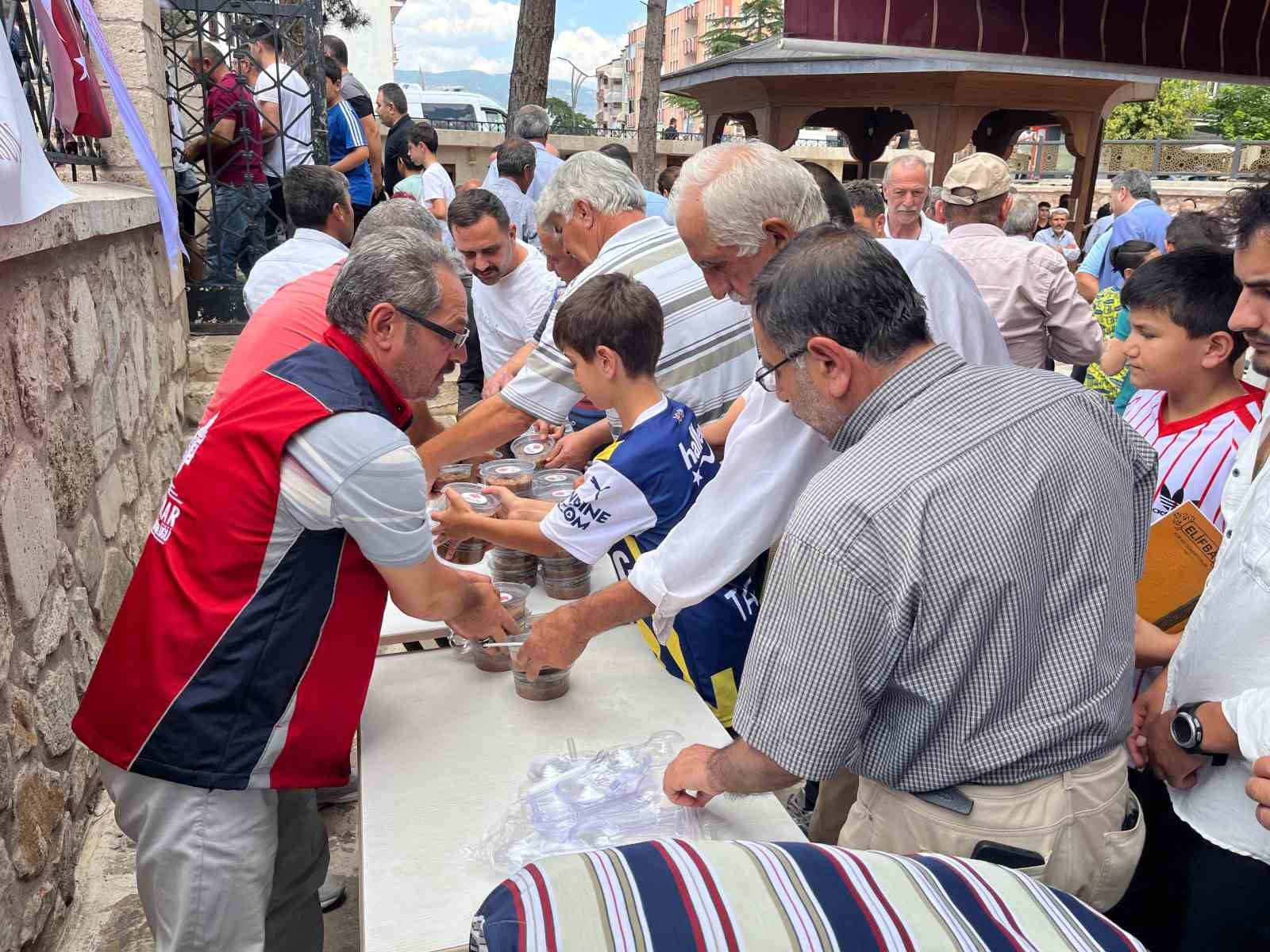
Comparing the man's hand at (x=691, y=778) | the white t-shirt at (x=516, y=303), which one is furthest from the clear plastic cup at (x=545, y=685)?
the white t-shirt at (x=516, y=303)

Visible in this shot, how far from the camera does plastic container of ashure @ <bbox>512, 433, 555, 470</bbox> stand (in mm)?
3320

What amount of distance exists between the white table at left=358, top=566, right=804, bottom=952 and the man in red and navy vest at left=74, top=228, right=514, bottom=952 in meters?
0.19

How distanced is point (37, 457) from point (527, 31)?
8162 millimetres

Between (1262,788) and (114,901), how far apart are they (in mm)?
2871

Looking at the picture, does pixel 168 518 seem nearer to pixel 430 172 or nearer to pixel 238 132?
pixel 238 132

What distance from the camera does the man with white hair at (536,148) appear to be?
6.65m

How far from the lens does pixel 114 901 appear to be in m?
2.73

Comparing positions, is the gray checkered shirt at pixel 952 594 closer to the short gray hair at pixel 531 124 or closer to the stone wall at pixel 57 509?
the stone wall at pixel 57 509

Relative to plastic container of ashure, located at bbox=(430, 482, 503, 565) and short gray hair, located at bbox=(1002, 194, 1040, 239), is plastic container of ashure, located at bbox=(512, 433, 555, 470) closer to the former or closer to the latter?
plastic container of ashure, located at bbox=(430, 482, 503, 565)

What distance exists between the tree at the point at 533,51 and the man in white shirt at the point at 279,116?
3.15 metres

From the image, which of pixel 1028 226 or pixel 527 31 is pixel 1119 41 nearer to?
pixel 1028 226

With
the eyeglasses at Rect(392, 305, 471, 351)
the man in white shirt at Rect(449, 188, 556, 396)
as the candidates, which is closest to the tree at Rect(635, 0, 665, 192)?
the man in white shirt at Rect(449, 188, 556, 396)

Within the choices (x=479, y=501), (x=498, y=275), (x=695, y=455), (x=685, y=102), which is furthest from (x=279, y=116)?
(x=685, y=102)

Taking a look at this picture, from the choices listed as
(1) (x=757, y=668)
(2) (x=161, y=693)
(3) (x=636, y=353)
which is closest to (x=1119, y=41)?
(3) (x=636, y=353)
